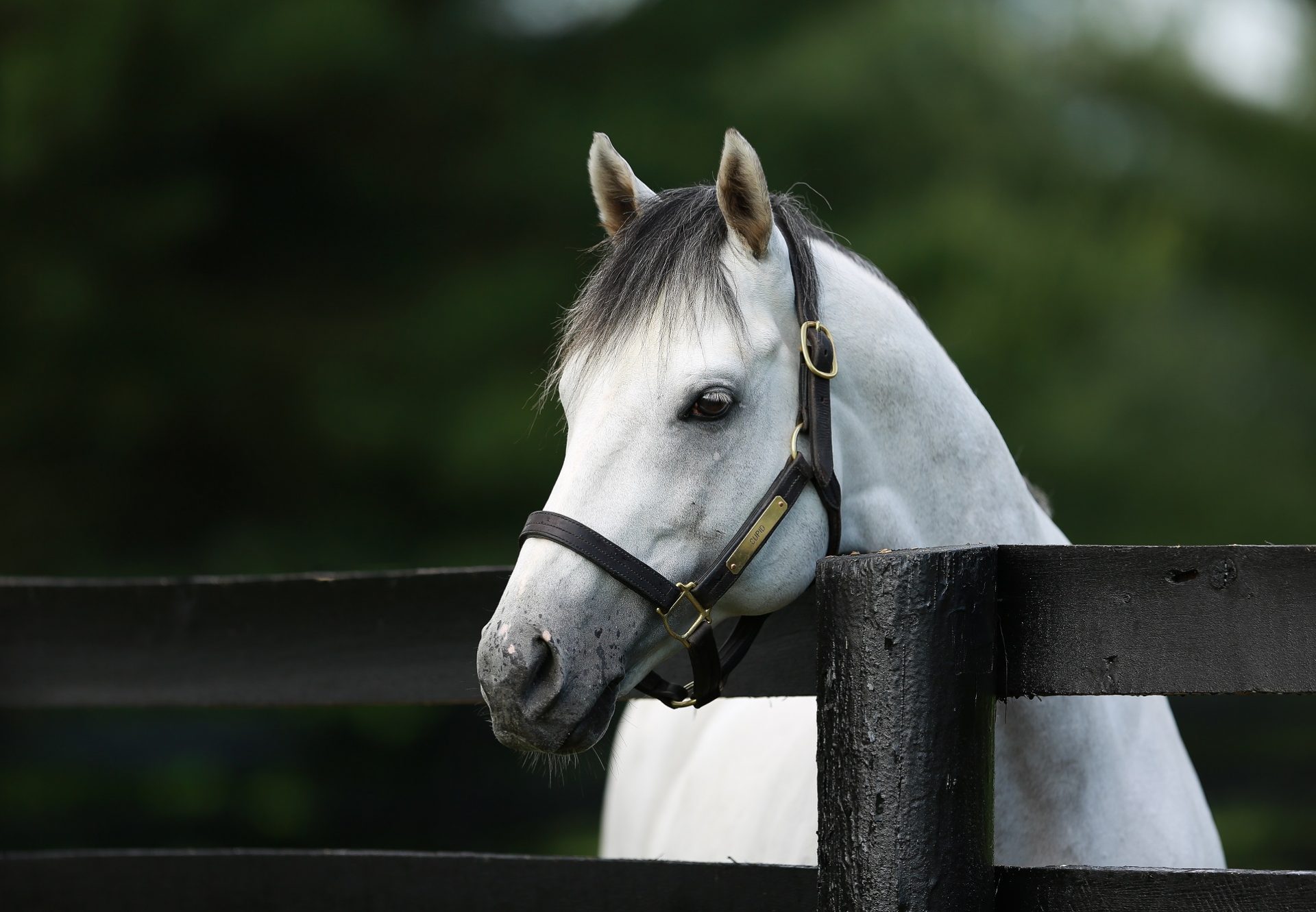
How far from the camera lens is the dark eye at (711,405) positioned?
1.68 m

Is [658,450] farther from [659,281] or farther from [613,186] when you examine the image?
[613,186]

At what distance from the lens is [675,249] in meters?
1.78

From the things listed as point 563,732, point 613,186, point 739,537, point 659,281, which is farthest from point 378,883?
point 613,186

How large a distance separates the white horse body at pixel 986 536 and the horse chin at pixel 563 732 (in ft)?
1.59

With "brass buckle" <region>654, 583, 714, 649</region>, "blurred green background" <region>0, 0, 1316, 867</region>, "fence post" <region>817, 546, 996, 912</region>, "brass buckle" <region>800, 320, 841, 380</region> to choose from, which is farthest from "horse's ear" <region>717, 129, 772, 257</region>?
"blurred green background" <region>0, 0, 1316, 867</region>

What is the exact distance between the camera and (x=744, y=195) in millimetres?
1782

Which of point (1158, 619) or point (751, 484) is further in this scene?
point (751, 484)

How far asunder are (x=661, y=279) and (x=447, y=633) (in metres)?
0.78

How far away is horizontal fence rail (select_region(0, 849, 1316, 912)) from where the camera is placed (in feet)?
4.26

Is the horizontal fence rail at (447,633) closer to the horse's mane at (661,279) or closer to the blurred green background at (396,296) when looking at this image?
the horse's mane at (661,279)

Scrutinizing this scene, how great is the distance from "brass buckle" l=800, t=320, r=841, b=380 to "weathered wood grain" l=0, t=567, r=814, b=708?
1.27 ft

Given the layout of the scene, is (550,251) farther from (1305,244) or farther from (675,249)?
(1305,244)

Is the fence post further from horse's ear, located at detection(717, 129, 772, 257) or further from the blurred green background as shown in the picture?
the blurred green background

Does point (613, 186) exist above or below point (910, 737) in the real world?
above
